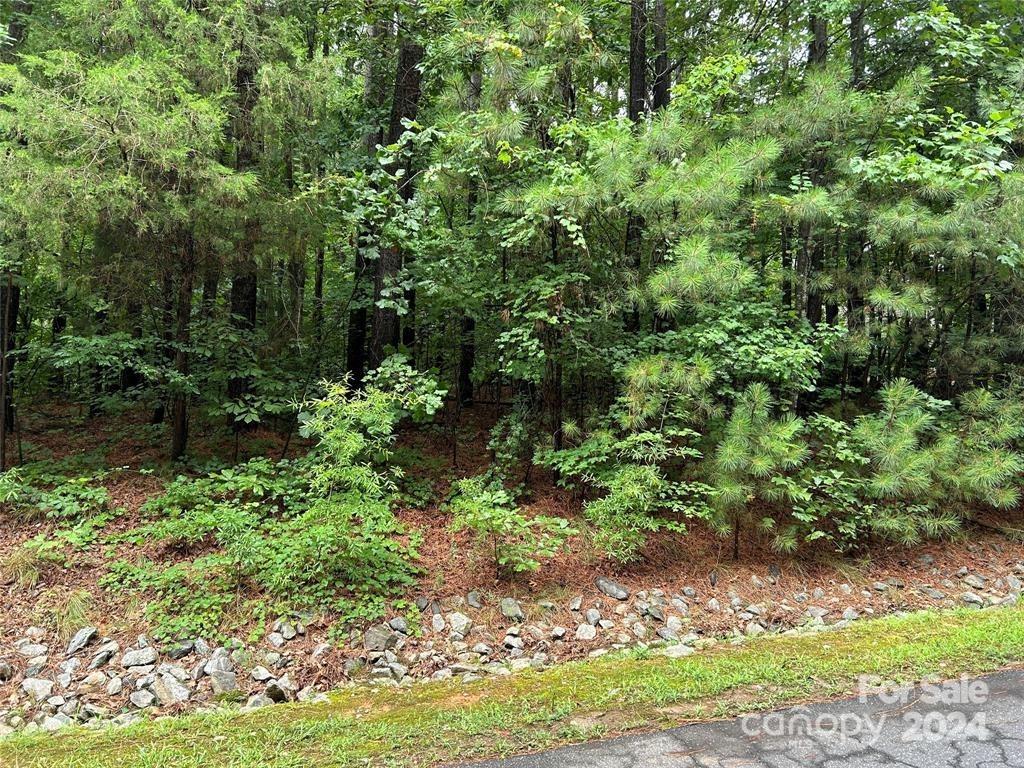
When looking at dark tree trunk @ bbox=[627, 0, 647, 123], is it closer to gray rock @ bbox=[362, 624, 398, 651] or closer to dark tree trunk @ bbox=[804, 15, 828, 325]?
dark tree trunk @ bbox=[804, 15, 828, 325]

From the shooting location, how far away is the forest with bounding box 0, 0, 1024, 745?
4352 millimetres

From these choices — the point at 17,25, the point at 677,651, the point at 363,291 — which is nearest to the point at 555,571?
the point at 677,651

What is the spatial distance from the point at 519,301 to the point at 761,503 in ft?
10.4

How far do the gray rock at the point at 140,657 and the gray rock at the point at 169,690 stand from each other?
0.20m

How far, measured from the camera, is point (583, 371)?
5770 millimetres

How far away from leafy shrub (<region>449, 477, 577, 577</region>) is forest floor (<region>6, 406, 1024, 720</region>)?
0.44ft

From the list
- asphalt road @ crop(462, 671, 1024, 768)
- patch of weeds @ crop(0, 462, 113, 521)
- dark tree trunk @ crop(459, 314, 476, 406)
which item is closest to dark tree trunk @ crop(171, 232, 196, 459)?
patch of weeds @ crop(0, 462, 113, 521)

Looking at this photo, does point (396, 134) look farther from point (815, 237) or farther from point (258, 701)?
point (258, 701)

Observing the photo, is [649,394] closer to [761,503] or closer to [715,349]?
[715,349]

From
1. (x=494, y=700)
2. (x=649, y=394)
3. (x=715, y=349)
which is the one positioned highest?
(x=715, y=349)

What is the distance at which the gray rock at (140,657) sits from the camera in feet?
11.5

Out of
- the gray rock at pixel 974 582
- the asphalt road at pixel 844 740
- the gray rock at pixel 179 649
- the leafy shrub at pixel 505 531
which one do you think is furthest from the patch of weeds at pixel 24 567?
the gray rock at pixel 974 582

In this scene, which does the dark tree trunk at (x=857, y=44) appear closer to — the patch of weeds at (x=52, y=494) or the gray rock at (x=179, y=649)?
the gray rock at (x=179, y=649)

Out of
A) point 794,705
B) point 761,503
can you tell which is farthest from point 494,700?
point 761,503
